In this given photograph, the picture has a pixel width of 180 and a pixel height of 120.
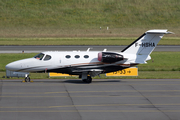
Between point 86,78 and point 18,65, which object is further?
point 86,78

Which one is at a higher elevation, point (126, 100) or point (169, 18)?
point (169, 18)

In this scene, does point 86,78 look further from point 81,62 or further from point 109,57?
point 109,57

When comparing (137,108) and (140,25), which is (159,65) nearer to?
(137,108)

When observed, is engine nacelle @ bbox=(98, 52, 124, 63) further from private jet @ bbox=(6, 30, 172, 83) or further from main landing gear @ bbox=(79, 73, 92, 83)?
main landing gear @ bbox=(79, 73, 92, 83)

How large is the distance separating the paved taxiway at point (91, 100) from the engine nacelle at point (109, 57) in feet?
6.83

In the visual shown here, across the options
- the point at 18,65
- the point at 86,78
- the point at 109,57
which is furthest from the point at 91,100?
the point at 18,65

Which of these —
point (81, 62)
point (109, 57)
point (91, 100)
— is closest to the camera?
Result: point (91, 100)

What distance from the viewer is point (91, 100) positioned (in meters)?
19.2

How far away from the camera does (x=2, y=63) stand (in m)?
40.8

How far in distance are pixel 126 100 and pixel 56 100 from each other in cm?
457

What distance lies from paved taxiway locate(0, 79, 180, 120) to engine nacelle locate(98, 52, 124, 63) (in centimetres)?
208

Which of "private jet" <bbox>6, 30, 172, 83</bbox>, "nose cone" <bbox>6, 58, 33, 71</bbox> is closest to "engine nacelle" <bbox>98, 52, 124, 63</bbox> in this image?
"private jet" <bbox>6, 30, 172, 83</bbox>

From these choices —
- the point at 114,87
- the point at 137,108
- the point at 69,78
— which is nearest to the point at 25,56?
the point at 69,78

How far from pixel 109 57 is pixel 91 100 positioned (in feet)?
23.9
